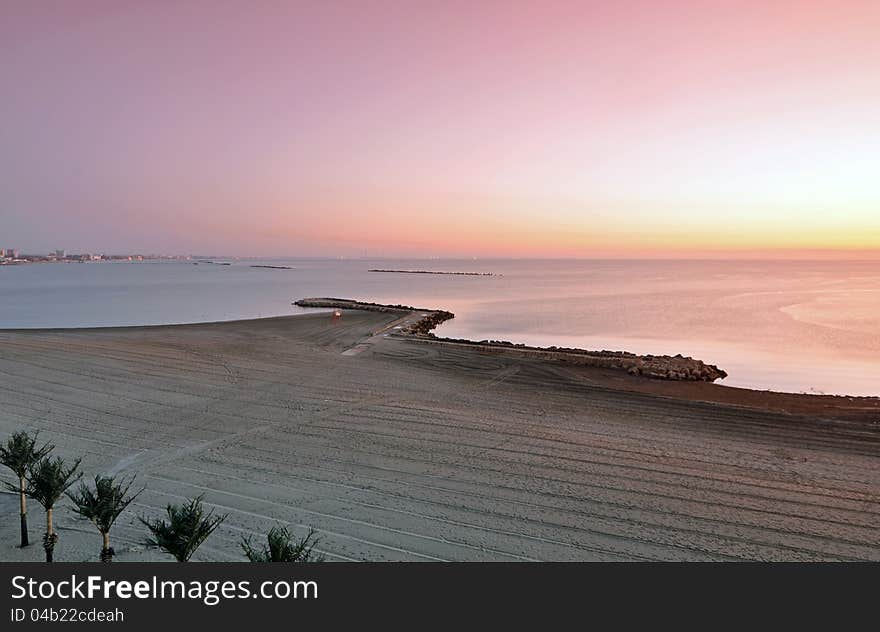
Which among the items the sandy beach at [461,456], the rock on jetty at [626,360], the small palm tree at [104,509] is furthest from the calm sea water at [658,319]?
the small palm tree at [104,509]

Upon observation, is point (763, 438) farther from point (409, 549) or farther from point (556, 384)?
point (409, 549)

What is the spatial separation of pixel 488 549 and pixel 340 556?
227cm

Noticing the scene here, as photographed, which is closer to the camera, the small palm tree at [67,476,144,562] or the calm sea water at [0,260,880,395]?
the small palm tree at [67,476,144,562]

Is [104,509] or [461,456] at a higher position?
[104,509]

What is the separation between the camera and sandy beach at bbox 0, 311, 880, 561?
8.55 metres

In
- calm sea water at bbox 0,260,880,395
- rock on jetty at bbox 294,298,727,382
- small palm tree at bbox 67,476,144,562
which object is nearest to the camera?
small palm tree at bbox 67,476,144,562

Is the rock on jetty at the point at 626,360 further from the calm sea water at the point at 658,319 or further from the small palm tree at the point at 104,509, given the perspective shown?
the small palm tree at the point at 104,509

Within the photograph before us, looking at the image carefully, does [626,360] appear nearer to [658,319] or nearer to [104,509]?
[104,509]

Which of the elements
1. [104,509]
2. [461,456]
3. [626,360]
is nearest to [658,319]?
[626,360]

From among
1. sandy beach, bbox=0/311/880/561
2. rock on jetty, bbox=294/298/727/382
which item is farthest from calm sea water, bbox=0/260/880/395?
sandy beach, bbox=0/311/880/561

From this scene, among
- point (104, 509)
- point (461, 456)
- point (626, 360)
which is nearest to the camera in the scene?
point (104, 509)

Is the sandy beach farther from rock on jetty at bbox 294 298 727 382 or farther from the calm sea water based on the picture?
the calm sea water

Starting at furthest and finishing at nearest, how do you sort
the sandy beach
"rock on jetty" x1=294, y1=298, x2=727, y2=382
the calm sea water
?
the calm sea water → "rock on jetty" x1=294, y1=298, x2=727, y2=382 → the sandy beach

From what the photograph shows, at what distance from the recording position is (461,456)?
1226 cm
